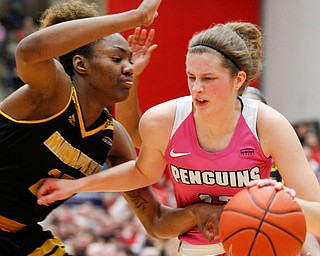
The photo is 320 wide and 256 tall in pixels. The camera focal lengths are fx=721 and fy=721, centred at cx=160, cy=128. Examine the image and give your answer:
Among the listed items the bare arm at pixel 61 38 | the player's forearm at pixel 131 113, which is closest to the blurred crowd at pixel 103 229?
the player's forearm at pixel 131 113

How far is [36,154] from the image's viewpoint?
4.23m

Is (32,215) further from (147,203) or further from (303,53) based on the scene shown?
(303,53)

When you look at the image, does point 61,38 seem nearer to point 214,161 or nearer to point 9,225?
point 214,161

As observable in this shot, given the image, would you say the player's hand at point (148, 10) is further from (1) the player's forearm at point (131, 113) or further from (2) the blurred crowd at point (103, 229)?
(2) the blurred crowd at point (103, 229)

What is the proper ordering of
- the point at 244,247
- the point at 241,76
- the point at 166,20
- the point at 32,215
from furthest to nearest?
the point at 166,20
the point at 32,215
the point at 241,76
the point at 244,247

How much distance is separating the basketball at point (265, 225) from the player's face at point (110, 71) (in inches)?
47.7

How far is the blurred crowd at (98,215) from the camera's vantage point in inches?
337

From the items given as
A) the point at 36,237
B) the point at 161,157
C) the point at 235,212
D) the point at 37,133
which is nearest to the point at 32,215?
the point at 36,237

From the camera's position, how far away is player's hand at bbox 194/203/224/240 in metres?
4.09

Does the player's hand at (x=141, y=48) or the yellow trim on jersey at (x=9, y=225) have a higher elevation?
the player's hand at (x=141, y=48)

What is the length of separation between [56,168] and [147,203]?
765 millimetres

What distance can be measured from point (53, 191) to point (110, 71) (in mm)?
809

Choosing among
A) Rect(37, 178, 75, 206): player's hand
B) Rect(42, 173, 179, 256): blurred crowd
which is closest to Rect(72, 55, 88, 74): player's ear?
Rect(37, 178, 75, 206): player's hand

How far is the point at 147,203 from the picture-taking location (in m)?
4.81
